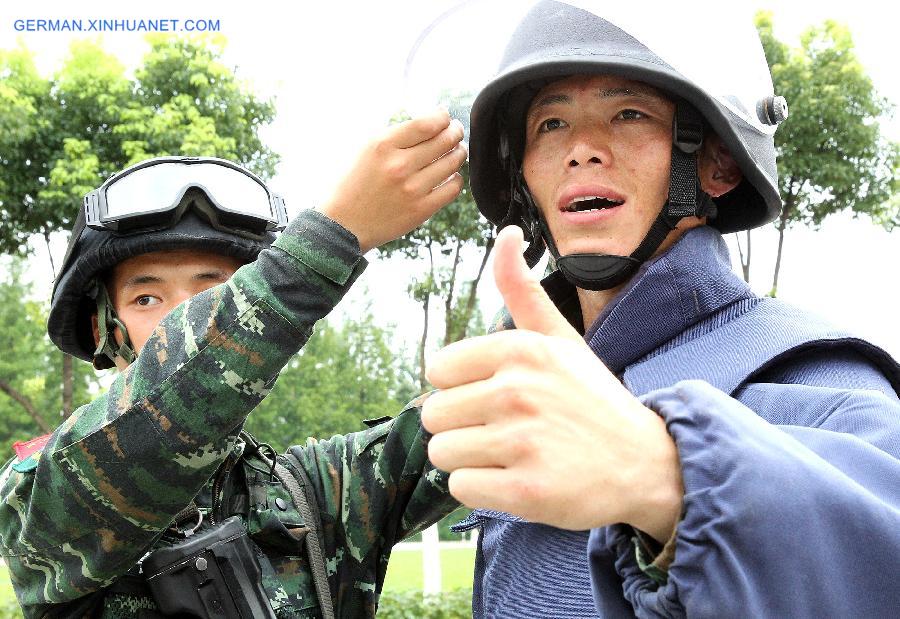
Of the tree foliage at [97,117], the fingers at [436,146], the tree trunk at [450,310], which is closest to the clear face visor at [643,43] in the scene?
the fingers at [436,146]

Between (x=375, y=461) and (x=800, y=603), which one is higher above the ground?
(x=375, y=461)

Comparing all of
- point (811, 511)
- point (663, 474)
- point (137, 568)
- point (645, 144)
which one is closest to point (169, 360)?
point (137, 568)

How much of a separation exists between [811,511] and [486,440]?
43 cm

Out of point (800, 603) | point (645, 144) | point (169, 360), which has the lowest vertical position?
point (800, 603)

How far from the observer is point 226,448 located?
232 centimetres

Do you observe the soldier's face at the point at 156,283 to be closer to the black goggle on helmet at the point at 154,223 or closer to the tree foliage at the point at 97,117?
the black goggle on helmet at the point at 154,223

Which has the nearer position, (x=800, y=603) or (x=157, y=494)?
(x=800, y=603)

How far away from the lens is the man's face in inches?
86.4

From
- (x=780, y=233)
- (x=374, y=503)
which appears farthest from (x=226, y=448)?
(x=780, y=233)

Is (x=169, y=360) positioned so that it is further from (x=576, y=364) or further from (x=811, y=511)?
(x=811, y=511)

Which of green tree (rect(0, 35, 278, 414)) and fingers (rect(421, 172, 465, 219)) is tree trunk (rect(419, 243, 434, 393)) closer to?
green tree (rect(0, 35, 278, 414))

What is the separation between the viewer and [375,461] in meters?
2.90

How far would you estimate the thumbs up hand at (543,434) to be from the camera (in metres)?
1.11

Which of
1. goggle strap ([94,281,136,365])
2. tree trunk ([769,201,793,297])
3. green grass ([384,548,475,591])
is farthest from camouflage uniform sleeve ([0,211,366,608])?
green grass ([384,548,475,591])
